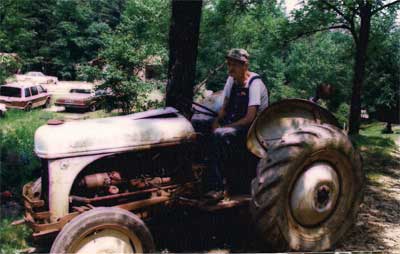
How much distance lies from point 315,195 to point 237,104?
103 cm

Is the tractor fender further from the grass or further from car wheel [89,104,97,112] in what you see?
the grass

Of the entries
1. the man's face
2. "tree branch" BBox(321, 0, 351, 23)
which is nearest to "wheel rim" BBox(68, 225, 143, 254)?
the man's face

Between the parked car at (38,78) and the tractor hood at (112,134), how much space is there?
621 millimetres

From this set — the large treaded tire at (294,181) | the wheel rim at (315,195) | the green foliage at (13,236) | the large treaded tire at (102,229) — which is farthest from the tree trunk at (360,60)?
the green foliage at (13,236)

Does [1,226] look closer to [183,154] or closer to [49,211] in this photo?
[49,211]

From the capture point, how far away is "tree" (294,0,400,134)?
9258mm

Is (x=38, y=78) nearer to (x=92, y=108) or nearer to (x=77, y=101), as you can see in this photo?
(x=77, y=101)

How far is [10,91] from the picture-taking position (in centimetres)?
420

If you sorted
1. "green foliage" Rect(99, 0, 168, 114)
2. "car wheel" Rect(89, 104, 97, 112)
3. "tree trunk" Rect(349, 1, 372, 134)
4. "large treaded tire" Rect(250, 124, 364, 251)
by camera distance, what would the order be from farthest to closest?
"tree trunk" Rect(349, 1, 372, 134)
"green foliage" Rect(99, 0, 168, 114)
"car wheel" Rect(89, 104, 97, 112)
"large treaded tire" Rect(250, 124, 364, 251)

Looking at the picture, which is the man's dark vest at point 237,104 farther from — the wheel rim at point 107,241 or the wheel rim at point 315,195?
the wheel rim at point 107,241

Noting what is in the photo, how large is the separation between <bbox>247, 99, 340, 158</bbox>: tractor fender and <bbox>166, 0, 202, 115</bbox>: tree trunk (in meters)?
1.51

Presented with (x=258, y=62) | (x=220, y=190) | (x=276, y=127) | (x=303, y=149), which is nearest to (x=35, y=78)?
(x=220, y=190)

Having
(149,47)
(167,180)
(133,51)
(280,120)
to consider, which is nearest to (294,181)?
(280,120)

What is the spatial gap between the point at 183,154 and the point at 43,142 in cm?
119
